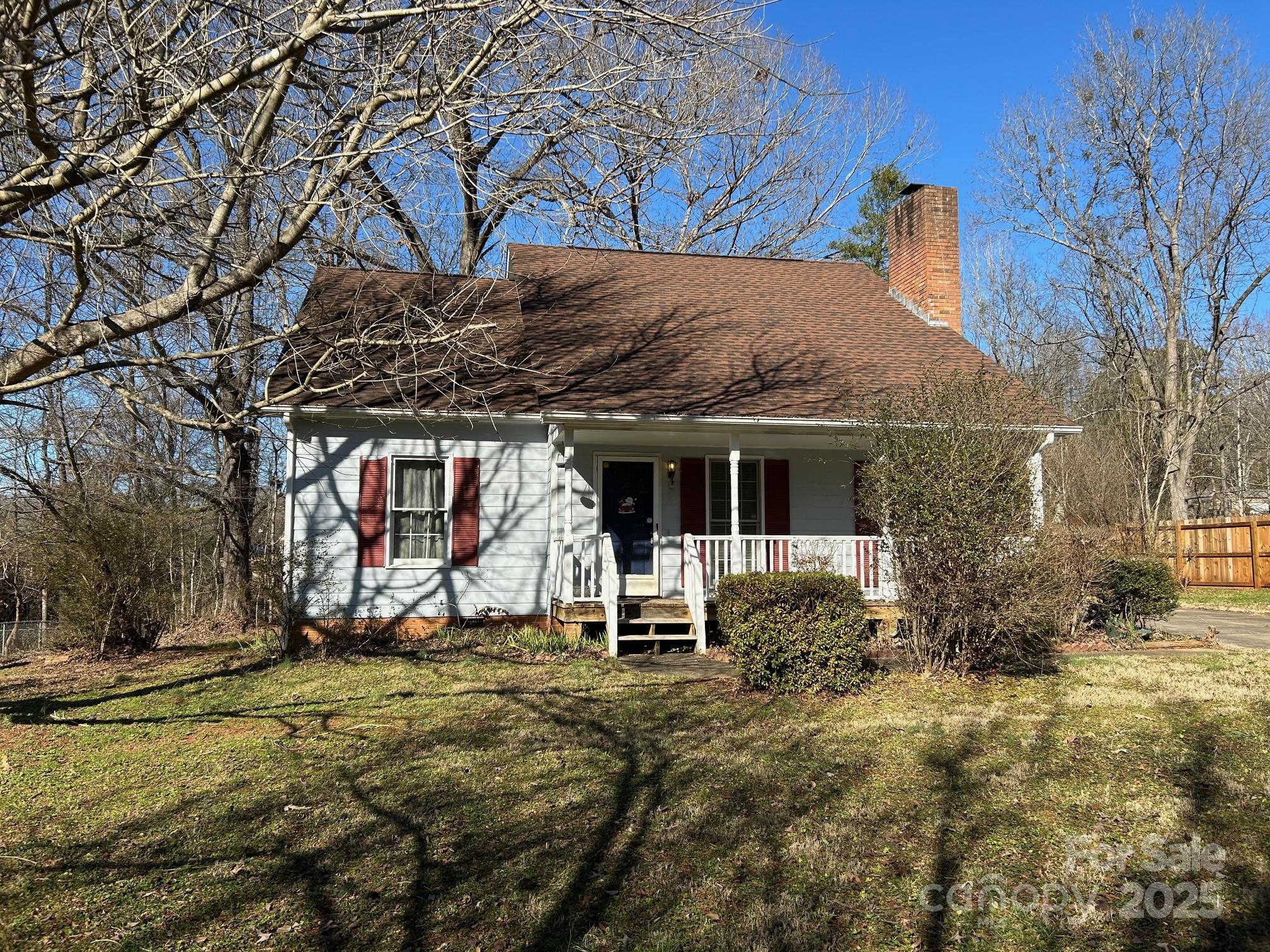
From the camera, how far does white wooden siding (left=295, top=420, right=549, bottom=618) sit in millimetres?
11805

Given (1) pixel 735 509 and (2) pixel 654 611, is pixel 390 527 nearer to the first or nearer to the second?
(2) pixel 654 611

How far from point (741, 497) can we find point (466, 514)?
4.29 metres

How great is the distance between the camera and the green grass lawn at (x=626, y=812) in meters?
3.96

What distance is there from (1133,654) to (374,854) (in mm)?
8583

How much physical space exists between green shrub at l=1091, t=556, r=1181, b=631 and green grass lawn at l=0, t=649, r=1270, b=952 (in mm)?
2161

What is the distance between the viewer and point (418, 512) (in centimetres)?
1227

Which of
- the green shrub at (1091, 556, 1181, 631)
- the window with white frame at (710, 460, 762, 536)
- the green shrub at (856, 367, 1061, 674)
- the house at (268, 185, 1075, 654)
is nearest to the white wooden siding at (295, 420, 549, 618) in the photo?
the house at (268, 185, 1075, 654)

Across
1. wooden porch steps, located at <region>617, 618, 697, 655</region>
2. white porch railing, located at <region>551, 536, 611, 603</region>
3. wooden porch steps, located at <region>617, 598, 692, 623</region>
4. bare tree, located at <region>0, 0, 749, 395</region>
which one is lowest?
wooden porch steps, located at <region>617, 618, 697, 655</region>

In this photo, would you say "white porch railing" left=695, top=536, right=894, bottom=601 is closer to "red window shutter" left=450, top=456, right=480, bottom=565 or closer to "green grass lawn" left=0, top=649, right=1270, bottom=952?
"green grass lawn" left=0, top=649, right=1270, bottom=952

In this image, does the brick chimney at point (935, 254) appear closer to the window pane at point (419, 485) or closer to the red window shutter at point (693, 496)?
the red window shutter at point (693, 496)

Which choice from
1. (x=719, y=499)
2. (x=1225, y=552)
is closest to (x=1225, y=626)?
(x=719, y=499)

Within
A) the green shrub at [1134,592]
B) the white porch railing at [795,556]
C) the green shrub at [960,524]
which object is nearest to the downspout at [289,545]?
the white porch railing at [795,556]

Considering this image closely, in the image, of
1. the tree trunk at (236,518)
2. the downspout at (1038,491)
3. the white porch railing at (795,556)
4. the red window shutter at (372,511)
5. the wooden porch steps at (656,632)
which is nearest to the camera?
the downspout at (1038,491)

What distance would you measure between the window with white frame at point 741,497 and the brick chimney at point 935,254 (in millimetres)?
5029
